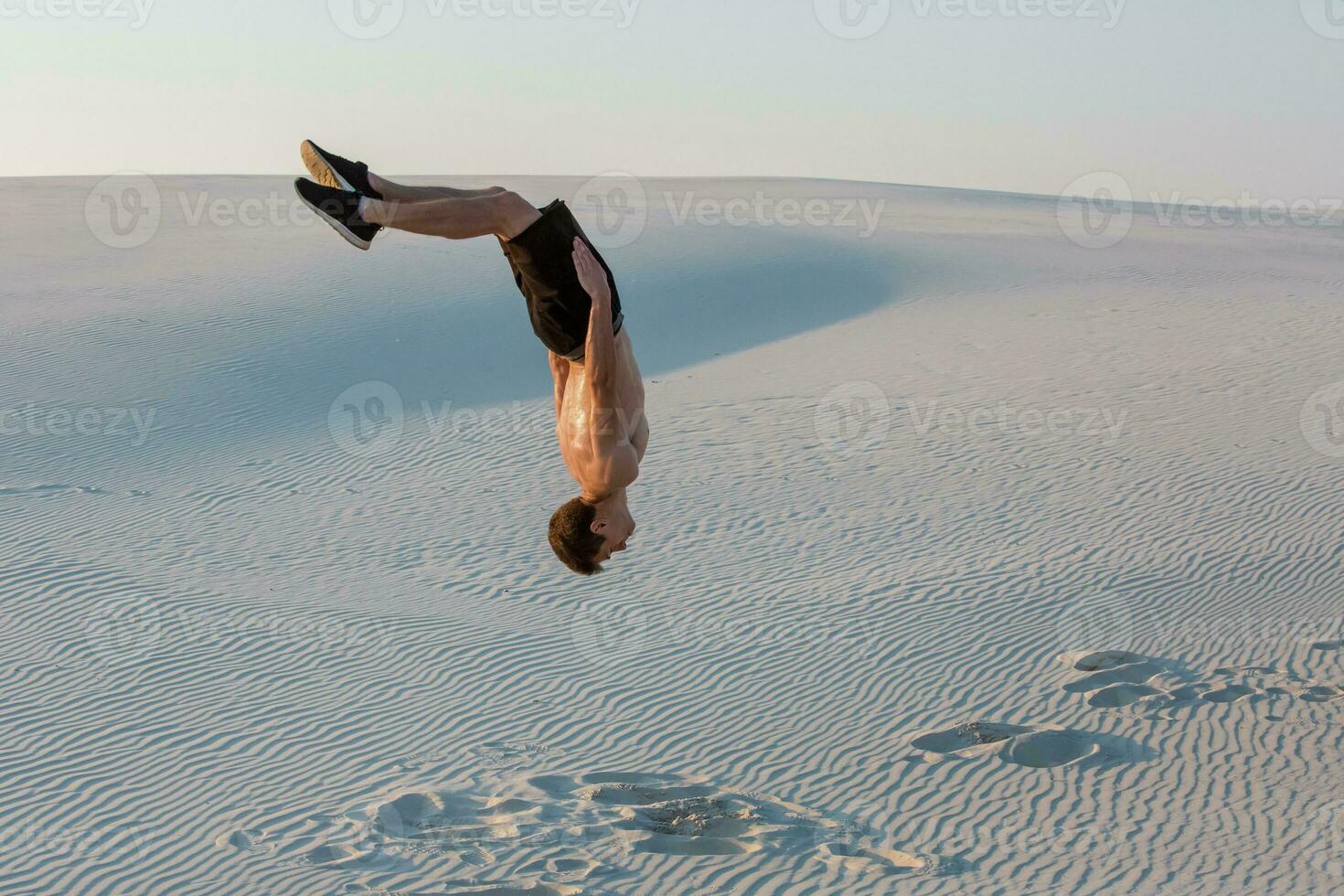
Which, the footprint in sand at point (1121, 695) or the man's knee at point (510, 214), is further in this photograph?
the footprint in sand at point (1121, 695)

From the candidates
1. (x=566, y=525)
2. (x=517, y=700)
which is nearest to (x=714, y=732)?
(x=517, y=700)

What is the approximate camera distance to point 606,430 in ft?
19.7

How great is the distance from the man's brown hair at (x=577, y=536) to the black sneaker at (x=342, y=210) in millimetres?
1722

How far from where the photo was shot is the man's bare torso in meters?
6.01

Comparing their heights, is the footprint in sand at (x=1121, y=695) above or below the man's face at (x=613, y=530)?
below

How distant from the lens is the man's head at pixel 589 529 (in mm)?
6406

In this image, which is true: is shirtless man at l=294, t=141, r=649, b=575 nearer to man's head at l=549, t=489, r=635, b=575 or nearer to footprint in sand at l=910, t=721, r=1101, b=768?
man's head at l=549, t=489, r=635, b=575

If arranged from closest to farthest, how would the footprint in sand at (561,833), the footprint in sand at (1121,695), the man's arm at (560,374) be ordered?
the man's arm at (560,374), the footprint in sand at (561,833), the footprint in sand at (1121,695)

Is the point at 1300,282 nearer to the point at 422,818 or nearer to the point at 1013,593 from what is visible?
the point at 1013,593

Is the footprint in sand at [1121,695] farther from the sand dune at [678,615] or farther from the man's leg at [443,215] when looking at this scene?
the man's leg at [443,215]

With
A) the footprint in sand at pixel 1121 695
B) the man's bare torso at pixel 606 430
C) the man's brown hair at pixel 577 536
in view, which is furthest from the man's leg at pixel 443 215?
the footprint in sand at pixel 1121 695

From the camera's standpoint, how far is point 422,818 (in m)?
9.69

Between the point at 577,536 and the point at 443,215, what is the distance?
5.95ft

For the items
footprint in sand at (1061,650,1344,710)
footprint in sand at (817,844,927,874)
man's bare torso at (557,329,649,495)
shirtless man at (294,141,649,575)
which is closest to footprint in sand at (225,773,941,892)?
footprint in sand at (817,844,927,874)
